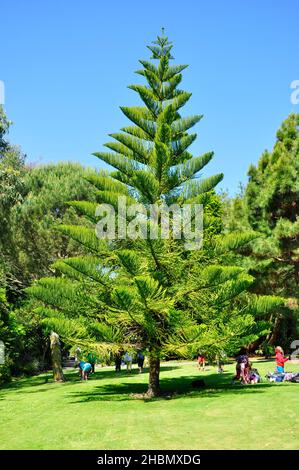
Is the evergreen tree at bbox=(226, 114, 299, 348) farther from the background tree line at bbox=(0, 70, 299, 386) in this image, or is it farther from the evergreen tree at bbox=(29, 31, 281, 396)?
the evergreen tree at bbox=(29, 31, 281, 396)

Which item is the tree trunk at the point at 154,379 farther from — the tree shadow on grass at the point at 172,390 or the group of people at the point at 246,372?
the group of people at the point at 246,372

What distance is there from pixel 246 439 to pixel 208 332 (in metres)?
6.16

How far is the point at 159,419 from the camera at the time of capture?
9438mm

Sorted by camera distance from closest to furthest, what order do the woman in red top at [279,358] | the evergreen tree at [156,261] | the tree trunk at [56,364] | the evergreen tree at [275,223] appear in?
the evergreen tree at [156,261]
the woman in red top at [279,358]
the tree trunk at [56,364]
the evergreen tree at [275,223]

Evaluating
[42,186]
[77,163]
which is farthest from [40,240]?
[77,163]

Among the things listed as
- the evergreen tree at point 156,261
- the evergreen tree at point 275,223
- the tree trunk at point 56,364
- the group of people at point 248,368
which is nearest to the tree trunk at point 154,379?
the evergreen tree at point 156,261

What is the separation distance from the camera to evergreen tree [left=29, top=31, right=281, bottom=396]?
42.9 ft

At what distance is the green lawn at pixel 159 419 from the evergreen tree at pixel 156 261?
1594mm

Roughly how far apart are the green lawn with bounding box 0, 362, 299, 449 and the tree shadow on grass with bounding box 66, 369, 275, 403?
29 mm

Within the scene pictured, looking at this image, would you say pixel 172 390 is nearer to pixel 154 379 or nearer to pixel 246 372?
pixel 154 379

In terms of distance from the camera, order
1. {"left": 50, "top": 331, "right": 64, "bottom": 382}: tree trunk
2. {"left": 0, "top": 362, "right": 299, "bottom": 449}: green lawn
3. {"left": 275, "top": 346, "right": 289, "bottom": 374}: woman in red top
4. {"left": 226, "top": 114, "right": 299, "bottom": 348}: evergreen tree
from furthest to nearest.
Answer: {"left": 226, "top": 114, "right": 299, "bottom": 348}: evergreen tree, {"left": 50, "top": 331, "right": 64, "bottom": 382}: tree trunk, {"left": 275, "top": 346, "right": 289, "bottom": 374}: woman in red top, {"left": 0, "top": 362, "right": 299, "bottom": 449}: green lawn

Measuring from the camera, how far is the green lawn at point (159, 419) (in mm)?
7398

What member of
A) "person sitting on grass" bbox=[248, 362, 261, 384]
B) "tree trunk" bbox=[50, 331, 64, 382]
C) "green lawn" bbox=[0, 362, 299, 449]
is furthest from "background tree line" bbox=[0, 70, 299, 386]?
"tree trunk" bbox=[50, 331, 64, 382]
